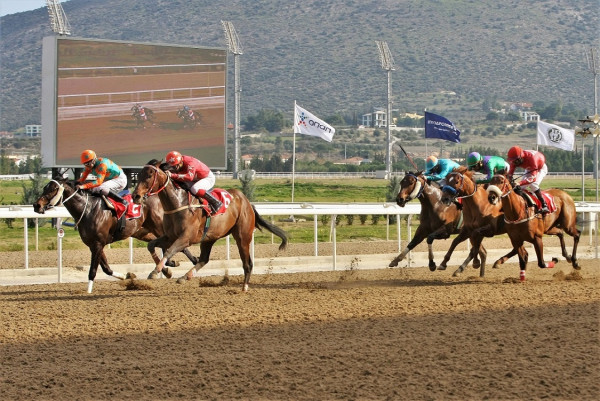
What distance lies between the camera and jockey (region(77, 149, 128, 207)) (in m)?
11.1

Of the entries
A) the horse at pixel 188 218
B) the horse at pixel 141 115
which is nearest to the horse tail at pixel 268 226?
the horse at pixel 188 218

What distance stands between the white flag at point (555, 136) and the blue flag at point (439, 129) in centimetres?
552

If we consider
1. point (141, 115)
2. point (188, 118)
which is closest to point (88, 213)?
point (141, 115)

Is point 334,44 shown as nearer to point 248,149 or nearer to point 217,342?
point 248,149

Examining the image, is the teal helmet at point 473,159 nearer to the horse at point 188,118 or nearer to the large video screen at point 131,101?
the large video screen at point 131,101

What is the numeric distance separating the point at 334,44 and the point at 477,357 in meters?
194

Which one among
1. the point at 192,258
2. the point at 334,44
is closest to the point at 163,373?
the point at 192,258

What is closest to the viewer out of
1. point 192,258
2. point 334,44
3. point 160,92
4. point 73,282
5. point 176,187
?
point 176,187

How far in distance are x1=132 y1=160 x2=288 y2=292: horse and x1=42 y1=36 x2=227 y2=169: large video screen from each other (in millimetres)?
13859

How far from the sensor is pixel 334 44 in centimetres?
19825

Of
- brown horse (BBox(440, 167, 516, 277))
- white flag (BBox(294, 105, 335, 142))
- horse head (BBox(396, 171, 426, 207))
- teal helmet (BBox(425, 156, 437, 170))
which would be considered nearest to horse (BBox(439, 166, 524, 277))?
brown horse (BBox(440, 167, 516, 277))

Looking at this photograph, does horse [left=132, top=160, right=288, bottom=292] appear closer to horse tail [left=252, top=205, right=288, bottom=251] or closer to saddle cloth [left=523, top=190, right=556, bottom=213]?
horse tail [left=252, top=205, right=288, bottom=251]

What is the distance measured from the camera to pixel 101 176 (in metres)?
11.2

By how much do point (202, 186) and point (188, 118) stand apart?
15954 mm
